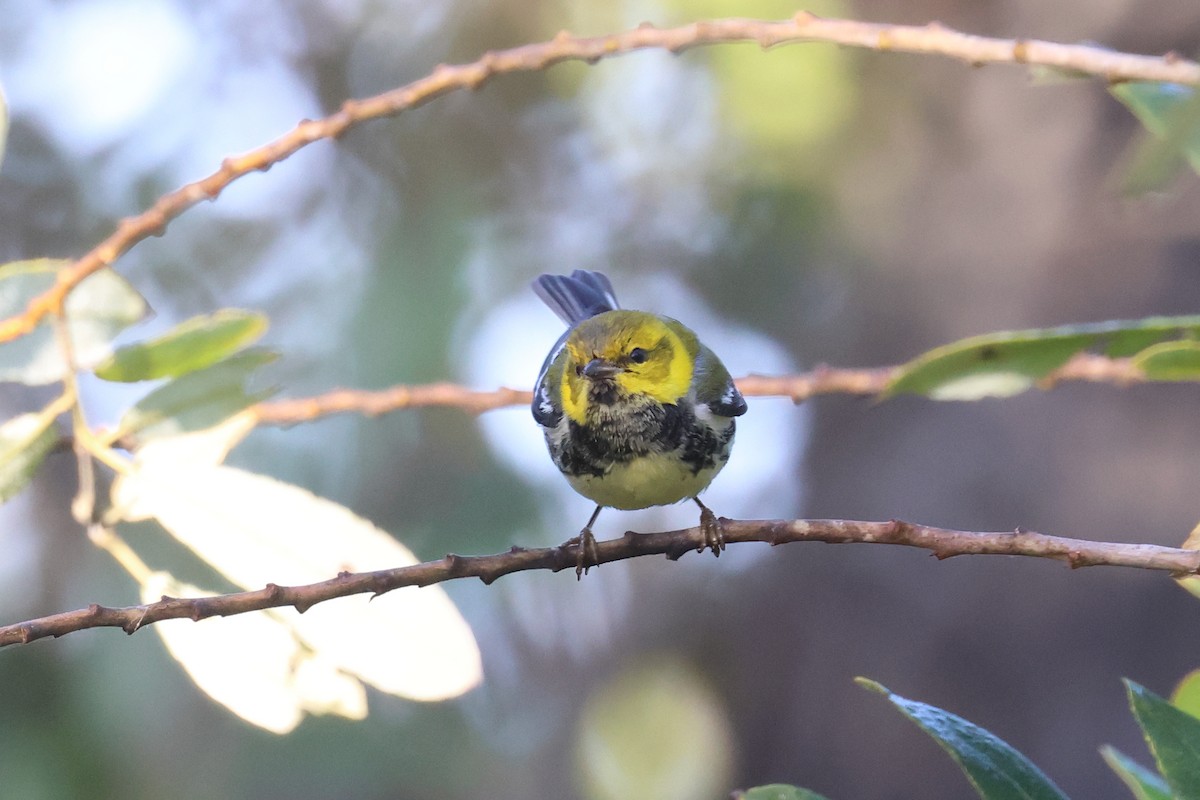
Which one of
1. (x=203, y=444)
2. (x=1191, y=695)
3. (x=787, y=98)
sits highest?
(x=787, y=98)

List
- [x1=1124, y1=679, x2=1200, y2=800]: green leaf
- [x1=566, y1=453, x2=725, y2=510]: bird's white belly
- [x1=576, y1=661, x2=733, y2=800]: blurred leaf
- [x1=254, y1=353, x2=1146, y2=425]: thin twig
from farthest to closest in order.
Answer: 1. [x1=576, y1=661, x2=733, y2=800]: blurred leaf
2. [x1=566, y1=453, x2=725, y2=510]: bird's white belly
3. [x1=254, y1=353, x2=1146, y2=425]: thin twig
4. [x1=1124, y1=679, x2=1200, y2=800]: green leaf

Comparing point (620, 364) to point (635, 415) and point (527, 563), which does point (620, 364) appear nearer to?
point (635, 415)

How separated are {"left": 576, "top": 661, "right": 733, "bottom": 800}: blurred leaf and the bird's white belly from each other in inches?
74.5

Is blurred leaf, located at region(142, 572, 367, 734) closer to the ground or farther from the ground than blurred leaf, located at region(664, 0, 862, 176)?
closer to the ground

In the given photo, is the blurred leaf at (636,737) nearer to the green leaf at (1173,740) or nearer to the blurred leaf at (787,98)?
the blurred leaf at (787,98)

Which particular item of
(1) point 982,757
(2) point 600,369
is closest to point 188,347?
(2) point 600,369

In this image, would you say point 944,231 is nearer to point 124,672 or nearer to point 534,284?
point 534,284

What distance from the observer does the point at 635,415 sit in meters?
1.48

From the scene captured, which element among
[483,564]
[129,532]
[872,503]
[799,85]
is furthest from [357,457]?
[483,564]

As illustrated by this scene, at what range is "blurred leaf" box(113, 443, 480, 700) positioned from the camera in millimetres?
1025

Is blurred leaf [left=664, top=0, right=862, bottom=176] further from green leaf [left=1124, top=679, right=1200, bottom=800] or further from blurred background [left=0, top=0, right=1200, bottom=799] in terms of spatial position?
green leaf [left=1124, top=679, right=1200, bottom=800]

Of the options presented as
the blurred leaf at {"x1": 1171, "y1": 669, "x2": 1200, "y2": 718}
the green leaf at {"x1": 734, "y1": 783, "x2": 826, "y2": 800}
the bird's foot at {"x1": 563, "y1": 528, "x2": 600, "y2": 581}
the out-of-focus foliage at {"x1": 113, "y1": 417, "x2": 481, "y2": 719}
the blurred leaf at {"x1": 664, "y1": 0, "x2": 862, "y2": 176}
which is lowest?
the green leaf at {"x1": 734, "y1": 783, "x2": 826, "y2": 800}

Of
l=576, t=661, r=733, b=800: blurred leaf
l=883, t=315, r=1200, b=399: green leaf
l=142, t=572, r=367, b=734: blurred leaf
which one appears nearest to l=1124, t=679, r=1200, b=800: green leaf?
l=883, t=315, r=1200, b=399: green leaf

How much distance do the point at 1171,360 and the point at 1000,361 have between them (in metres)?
0.15
